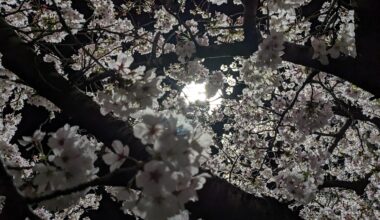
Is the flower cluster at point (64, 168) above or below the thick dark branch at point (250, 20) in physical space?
below

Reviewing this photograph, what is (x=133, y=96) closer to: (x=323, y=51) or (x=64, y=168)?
(x=64, y=168)

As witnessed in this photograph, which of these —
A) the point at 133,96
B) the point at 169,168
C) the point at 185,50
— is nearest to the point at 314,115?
the point at 185,50

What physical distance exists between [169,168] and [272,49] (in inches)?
99.1

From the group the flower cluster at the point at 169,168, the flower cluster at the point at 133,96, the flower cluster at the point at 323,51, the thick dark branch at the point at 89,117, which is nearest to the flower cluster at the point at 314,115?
the flower cluster at the point at 323,51

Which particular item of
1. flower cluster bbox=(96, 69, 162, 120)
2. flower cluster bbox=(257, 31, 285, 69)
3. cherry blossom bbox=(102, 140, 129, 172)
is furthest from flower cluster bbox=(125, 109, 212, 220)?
flower cluster bbox=(257, 31, 285, 69)

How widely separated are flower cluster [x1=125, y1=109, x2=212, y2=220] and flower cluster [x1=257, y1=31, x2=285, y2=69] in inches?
84.0

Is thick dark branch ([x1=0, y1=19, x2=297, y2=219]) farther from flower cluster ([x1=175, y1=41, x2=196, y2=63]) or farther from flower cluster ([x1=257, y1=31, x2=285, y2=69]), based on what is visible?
flower cluster ([x1=257, y1=31, x2=285, y2=69])

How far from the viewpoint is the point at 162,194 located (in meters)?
1.75

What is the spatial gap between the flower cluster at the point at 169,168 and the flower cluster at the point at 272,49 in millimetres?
2134

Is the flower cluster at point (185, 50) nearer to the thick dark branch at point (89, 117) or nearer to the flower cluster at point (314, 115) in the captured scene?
the thick dark branch at point (89, 117)

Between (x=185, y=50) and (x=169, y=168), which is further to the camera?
(x=185, y=50)

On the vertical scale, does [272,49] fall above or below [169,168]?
above

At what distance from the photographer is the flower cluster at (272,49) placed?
3790mm

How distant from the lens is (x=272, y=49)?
3.86m
